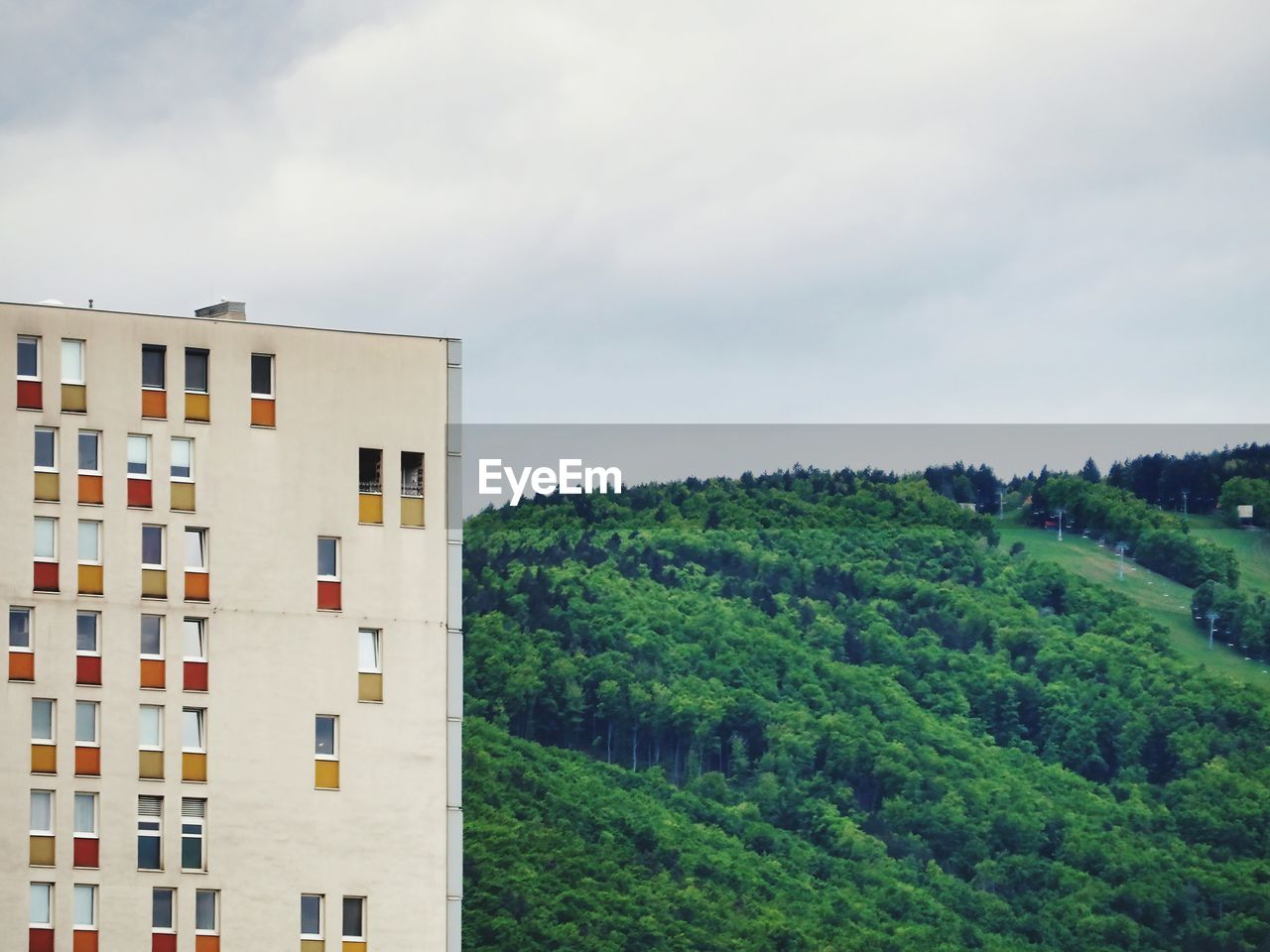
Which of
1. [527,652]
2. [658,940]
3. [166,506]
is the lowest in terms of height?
[658,940]

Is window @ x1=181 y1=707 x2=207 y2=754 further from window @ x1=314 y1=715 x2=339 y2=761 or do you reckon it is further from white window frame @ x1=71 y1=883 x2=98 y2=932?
white window frame @ x1=71 y1=883 x2=98 y2=932

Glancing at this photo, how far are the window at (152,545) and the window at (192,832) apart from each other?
193 inches

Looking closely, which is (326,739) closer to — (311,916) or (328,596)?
(328,596)

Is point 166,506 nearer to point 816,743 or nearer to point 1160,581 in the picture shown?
point 816,743

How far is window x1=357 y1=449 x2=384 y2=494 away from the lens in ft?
197

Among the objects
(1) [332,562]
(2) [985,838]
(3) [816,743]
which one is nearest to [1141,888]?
(2) [985,838]

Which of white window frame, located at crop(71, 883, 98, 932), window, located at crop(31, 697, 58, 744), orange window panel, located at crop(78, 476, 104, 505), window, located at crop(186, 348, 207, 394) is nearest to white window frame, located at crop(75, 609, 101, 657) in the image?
window, located at crop(31, 697, 58, 744)

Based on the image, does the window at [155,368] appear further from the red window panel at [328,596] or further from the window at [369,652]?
the window at [369,652]

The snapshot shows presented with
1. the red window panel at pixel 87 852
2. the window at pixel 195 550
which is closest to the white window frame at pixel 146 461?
the window at pixel 195 550

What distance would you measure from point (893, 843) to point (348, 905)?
126031 millimetres

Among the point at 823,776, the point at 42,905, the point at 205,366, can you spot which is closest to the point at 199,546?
the point at 205,366

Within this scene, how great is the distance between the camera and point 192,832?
56.8 metres

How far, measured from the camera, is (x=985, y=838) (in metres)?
182

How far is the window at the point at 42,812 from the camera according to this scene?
182 ft
